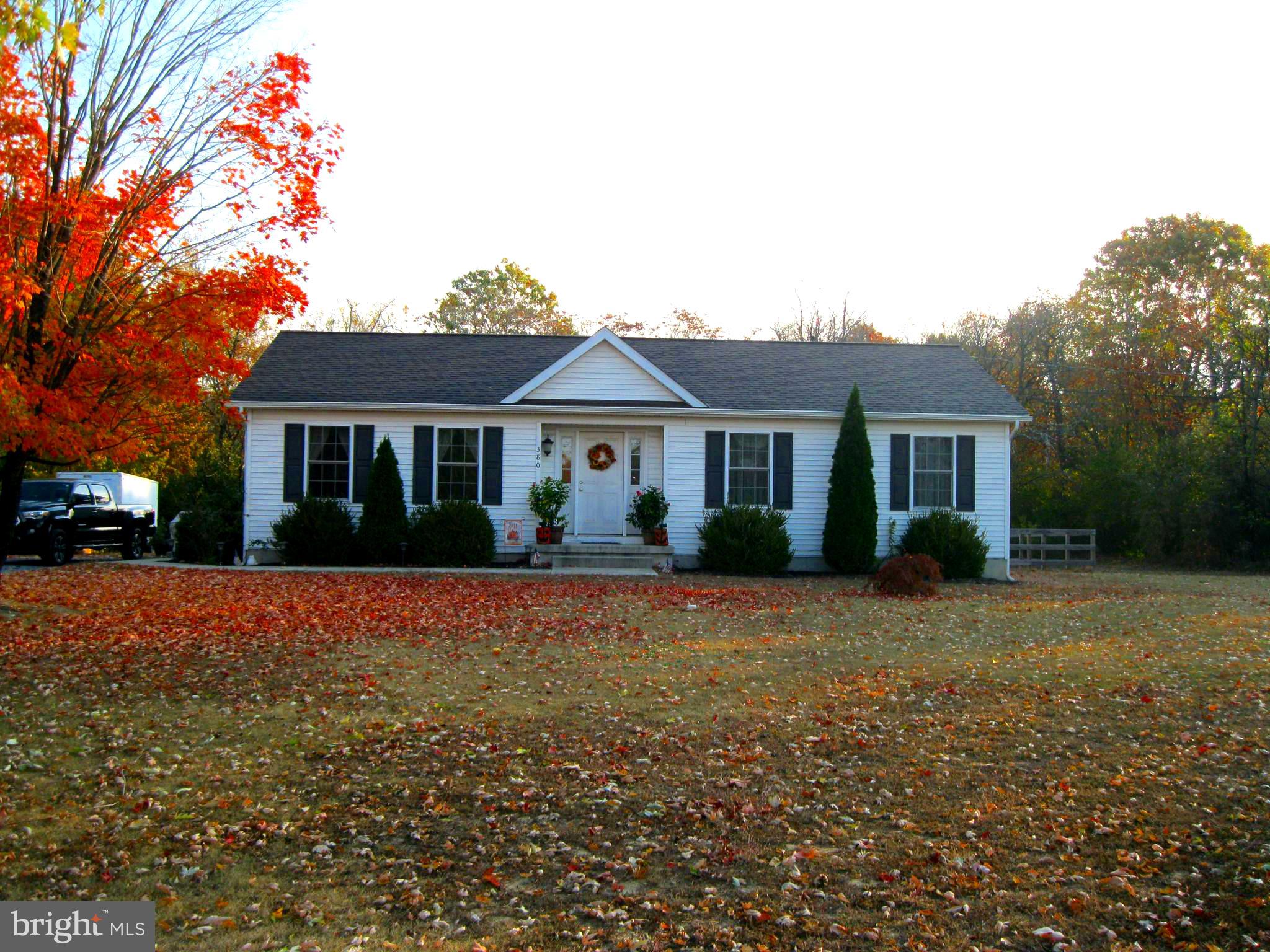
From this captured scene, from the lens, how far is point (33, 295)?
33.5 ft

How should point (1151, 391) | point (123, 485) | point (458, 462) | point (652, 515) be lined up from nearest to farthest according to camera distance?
point (652, 515)
point (458, 462)
point (123, 485)
point (1151, 391)

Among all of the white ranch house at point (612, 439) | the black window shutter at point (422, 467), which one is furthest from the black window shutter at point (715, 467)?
A: the black window shutter at point (422, 467)

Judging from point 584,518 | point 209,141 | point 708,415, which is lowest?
point 584,518

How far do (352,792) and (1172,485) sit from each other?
2400 cm

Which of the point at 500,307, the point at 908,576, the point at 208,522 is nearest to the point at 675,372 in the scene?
the point at 908,576

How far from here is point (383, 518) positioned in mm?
19359

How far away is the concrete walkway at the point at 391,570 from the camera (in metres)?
18.0

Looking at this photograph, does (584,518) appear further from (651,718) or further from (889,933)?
(889,933)

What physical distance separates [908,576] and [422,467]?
30.4 ft

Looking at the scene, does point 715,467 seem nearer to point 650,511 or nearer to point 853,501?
point 650,511

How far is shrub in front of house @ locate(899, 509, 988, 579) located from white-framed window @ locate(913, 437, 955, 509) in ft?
2.49

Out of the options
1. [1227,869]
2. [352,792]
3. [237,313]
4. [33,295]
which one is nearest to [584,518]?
[237,313]

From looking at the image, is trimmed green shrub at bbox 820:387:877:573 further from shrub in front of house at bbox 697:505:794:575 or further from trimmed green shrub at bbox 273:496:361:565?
trimmed green shrub at bbox 273:496:361:565

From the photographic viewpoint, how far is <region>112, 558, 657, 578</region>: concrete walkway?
708 inches
